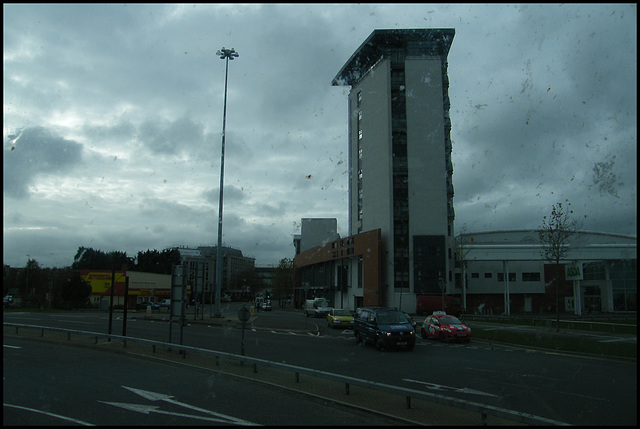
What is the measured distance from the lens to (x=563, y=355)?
55.0ft

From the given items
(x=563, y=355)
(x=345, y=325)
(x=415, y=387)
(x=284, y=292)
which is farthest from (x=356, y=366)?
(x=284, y=292)

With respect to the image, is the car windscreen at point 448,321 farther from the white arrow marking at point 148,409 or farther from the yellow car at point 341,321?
the white arrow marking at point 148,409

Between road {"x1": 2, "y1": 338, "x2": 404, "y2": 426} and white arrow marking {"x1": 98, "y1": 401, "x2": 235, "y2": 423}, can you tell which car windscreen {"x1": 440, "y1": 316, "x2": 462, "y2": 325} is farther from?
white arrow marking {"x1": 98, "y1": 401, "x2": 235, "y2": 423}

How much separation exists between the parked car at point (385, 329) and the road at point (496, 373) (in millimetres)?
481

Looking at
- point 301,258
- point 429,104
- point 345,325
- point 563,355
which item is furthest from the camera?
point 301,258

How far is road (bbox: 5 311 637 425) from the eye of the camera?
8531mm

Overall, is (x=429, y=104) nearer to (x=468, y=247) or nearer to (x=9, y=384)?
(x=468, y=247)

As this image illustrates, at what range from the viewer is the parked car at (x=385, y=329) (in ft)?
59.4

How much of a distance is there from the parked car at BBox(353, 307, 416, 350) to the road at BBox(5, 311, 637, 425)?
481 mm

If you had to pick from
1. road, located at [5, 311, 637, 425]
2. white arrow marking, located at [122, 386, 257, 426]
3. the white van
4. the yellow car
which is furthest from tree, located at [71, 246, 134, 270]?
white arrow marking, located at [122, 386, 257, 426]

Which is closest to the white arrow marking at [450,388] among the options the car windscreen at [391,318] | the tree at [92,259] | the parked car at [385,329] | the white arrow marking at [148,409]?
the white arrow marking at [148,409]

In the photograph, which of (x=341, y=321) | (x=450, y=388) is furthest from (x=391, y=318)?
(x=341, y=321)

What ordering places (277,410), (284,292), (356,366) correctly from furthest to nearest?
(284,292) → (356,366) → (277,410)

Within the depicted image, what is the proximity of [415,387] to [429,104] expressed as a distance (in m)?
54.4
